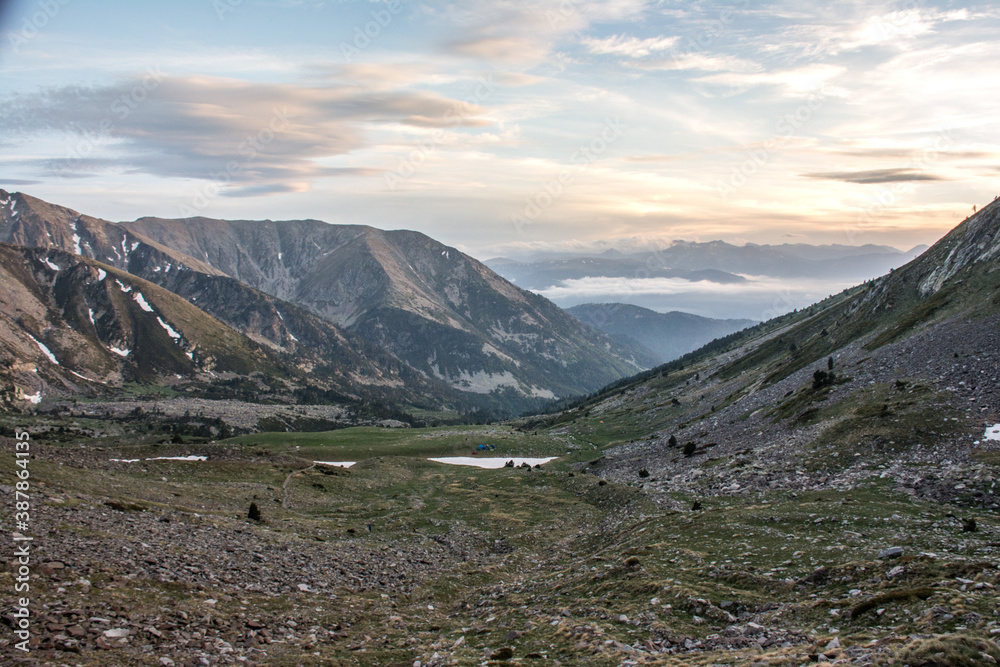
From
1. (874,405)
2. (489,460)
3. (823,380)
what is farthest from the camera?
(489,460)

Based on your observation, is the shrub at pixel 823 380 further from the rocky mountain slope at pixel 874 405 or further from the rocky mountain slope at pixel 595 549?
the rocky mountain slope at pixel 595 549

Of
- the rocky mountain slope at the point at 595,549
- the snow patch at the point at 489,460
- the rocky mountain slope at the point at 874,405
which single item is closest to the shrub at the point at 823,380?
the rocky mountain slope at the point at 874,405

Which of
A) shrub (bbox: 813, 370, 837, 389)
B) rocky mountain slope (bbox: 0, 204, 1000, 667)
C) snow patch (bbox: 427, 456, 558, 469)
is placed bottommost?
Answer: snow patch (bbox: 427, 456, 558, 469)

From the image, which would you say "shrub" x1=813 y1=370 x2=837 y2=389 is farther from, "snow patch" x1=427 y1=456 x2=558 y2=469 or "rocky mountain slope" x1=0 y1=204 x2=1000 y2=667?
"snow patch" x1=427 y1=456 x2=558 y2=469

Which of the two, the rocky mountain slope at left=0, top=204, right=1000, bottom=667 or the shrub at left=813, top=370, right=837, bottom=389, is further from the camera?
the shrub at left=813, top=370, right=837, bottom=389

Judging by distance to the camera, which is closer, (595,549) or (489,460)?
(595,549)

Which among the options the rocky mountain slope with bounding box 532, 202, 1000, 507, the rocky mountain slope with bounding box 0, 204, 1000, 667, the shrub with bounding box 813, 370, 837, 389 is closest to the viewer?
the rocky mountain slope with bounding box 0, 204, 1000, 667

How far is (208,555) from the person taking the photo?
102ft

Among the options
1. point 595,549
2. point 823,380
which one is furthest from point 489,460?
point 595,549

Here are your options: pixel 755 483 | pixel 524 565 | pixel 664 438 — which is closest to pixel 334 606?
pixel 524 565

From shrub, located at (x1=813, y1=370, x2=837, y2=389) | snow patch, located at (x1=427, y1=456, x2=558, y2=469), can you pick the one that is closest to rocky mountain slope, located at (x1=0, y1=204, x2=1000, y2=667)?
shrub, located at (x1=813, y1=370, x2=837, y2=389)

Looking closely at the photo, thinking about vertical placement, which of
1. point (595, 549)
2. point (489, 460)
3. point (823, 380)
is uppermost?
point (823, 380)

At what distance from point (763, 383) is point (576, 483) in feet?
192

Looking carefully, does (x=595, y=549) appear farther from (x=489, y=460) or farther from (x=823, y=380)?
(x=489, y=460)
